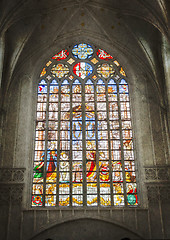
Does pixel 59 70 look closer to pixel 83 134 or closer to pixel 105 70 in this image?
pixel 105 70

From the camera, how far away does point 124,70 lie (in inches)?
581

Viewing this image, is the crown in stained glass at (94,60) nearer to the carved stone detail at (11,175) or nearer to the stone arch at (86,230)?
the carved stone detail at (11,175)

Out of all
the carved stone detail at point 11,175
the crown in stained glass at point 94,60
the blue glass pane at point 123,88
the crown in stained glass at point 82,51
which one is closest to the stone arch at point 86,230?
the carved stone detail at point 11,175

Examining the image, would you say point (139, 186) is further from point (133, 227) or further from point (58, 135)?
point (58, 135)

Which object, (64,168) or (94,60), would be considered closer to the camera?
(64,168)

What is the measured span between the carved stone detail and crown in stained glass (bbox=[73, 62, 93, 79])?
485 centimetres

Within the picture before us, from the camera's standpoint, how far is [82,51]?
15.3 m

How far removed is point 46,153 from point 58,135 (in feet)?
2.81

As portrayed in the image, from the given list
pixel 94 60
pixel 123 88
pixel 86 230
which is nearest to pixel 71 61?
pixel 94 60

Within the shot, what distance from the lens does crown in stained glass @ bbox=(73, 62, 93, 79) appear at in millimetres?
14764

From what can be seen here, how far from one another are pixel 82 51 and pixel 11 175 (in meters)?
6.32

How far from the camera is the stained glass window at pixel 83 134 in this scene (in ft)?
41.1

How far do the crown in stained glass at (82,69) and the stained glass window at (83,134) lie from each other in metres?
0.03

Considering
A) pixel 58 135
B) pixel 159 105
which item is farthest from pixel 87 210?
pixel 159 105
